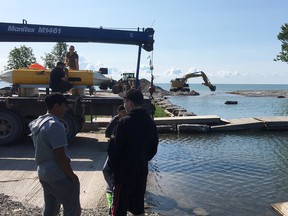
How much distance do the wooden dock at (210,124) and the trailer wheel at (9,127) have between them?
6165 mm

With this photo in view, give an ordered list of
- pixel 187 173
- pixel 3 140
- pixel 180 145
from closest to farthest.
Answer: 1. pixel 187 173
2. pixel 3 140
3. pixel 180 145

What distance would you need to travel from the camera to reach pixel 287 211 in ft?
23.8

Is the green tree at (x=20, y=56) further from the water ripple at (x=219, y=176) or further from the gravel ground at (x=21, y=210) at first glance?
the gravel ground at (x=21, y=210)

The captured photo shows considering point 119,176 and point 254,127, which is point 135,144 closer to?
point 119,176

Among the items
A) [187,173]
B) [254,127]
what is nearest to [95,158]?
[187,173]

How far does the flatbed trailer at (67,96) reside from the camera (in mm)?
11992

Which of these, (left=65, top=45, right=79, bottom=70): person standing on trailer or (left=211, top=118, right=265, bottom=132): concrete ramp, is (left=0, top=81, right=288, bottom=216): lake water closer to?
(left=211, top=118, right=265, bottom=132): concrete ramp

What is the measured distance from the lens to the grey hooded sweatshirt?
14.4ft

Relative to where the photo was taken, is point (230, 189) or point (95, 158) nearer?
point (230, 189)

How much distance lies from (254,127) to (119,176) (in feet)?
50.8

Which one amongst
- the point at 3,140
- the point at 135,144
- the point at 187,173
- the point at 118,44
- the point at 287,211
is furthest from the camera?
the point at 118,44

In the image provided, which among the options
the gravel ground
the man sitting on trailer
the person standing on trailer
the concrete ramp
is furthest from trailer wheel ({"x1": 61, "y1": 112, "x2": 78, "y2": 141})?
the concrete ramp

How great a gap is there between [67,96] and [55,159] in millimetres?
8029

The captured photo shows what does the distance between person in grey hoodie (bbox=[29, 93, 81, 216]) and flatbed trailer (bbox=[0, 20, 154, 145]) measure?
23.7 ft
